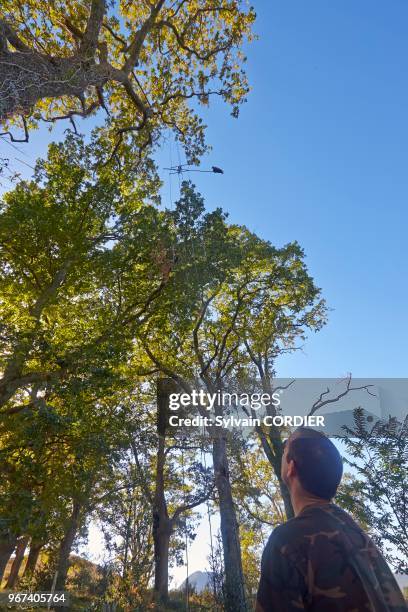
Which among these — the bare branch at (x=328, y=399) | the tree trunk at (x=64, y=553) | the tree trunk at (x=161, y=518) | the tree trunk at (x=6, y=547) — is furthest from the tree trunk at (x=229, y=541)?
the tree trunk at (x=6, y=547)

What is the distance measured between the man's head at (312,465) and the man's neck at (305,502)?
17 millimetres

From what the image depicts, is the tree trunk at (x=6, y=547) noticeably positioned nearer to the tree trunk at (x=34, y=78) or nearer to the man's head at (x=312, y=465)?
the tree trunk at (x=34, y=78)

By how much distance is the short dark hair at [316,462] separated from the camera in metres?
1.75

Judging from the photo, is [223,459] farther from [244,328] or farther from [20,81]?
[20,81]

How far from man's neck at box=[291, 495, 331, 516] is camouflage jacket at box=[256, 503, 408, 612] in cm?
10

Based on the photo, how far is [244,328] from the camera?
16.6 meters

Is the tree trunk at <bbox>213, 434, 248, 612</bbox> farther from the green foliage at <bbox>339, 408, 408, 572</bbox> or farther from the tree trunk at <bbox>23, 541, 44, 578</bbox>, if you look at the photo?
the tree trunk at <bbox>23, 541, 44, 578</bbox>

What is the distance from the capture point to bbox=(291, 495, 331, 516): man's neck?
1.69m

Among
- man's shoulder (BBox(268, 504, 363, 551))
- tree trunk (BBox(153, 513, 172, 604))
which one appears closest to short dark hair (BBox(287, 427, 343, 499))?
man's shoulder (BBox(268, 504, 363, 551))

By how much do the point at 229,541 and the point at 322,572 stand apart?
1306cm

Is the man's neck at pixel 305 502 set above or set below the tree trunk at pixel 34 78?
below

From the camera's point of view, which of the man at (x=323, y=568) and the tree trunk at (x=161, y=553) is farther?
the tree trunk at (x=161, y=553)

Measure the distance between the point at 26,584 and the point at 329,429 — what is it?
1448 centimetres

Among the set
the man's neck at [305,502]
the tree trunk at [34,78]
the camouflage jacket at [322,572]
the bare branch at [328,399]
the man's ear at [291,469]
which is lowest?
the camouflage jacket at [322,572]
